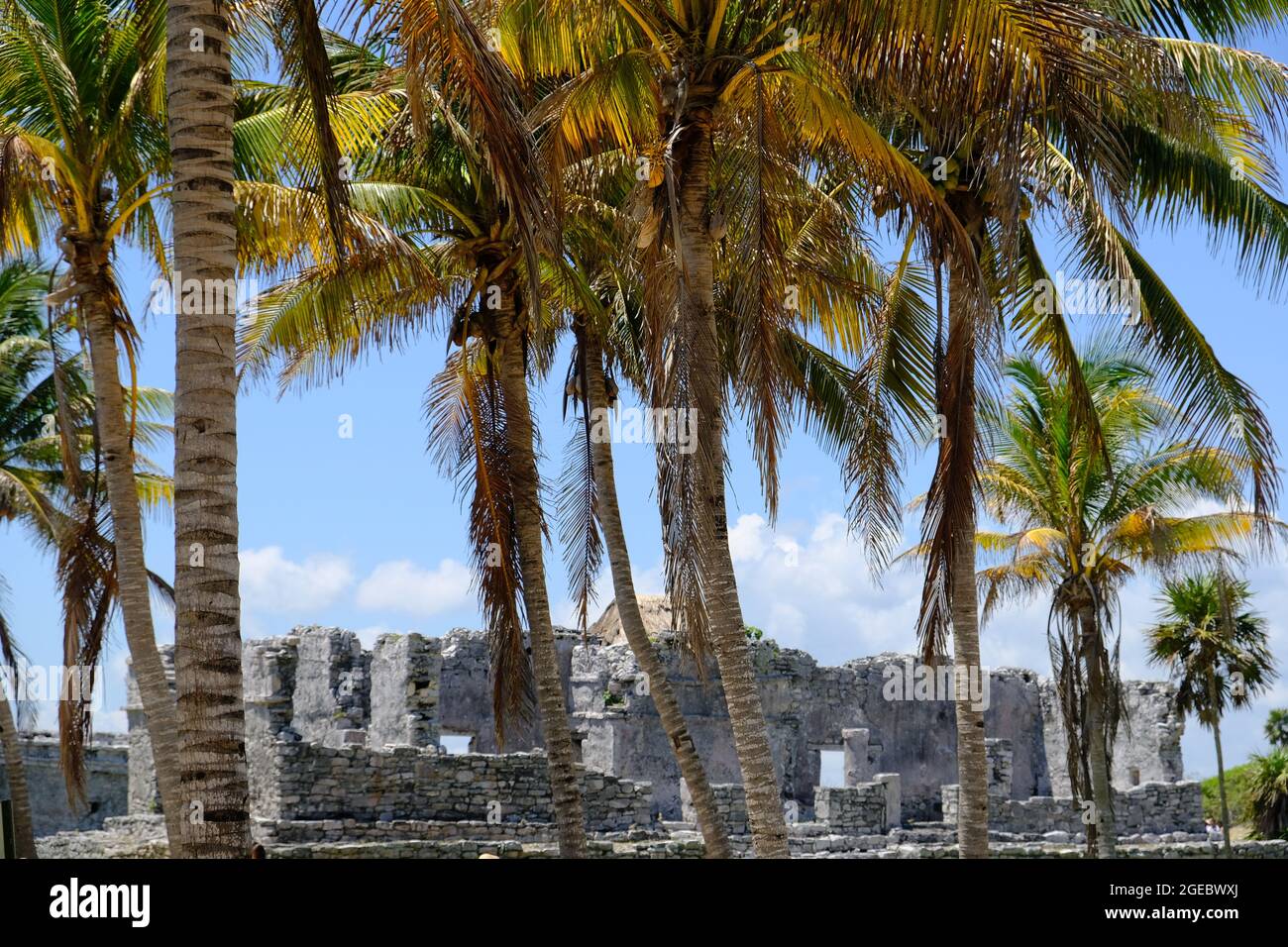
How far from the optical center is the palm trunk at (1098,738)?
648 inches

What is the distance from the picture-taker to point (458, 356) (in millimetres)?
14703

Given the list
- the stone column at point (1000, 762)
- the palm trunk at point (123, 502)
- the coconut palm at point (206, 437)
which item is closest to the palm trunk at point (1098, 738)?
the stone column at point (1000, 762)

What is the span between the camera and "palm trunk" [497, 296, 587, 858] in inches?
509

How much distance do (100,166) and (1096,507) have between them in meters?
12.1

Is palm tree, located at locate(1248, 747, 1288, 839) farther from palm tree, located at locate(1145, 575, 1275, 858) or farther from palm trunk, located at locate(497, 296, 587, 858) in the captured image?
palm trunk, located at locate(497, 296, 587, 858)

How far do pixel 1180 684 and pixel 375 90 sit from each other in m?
21.6

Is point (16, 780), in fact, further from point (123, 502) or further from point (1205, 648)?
point (1205, 648)

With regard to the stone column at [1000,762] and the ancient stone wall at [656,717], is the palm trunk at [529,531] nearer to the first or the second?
the ancient stone wall at [656,717]

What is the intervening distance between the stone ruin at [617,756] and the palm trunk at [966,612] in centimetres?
288

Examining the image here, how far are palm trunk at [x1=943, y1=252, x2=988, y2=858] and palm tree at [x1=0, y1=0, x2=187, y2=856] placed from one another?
6.23 meters

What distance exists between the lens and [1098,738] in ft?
55.8

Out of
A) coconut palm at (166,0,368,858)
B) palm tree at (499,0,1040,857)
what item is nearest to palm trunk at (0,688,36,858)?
palm tree at (499,0,1040,857)

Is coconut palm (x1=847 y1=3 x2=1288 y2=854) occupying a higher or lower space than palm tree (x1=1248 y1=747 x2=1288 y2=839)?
higher

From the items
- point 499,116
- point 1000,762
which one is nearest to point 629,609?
point 499,116
